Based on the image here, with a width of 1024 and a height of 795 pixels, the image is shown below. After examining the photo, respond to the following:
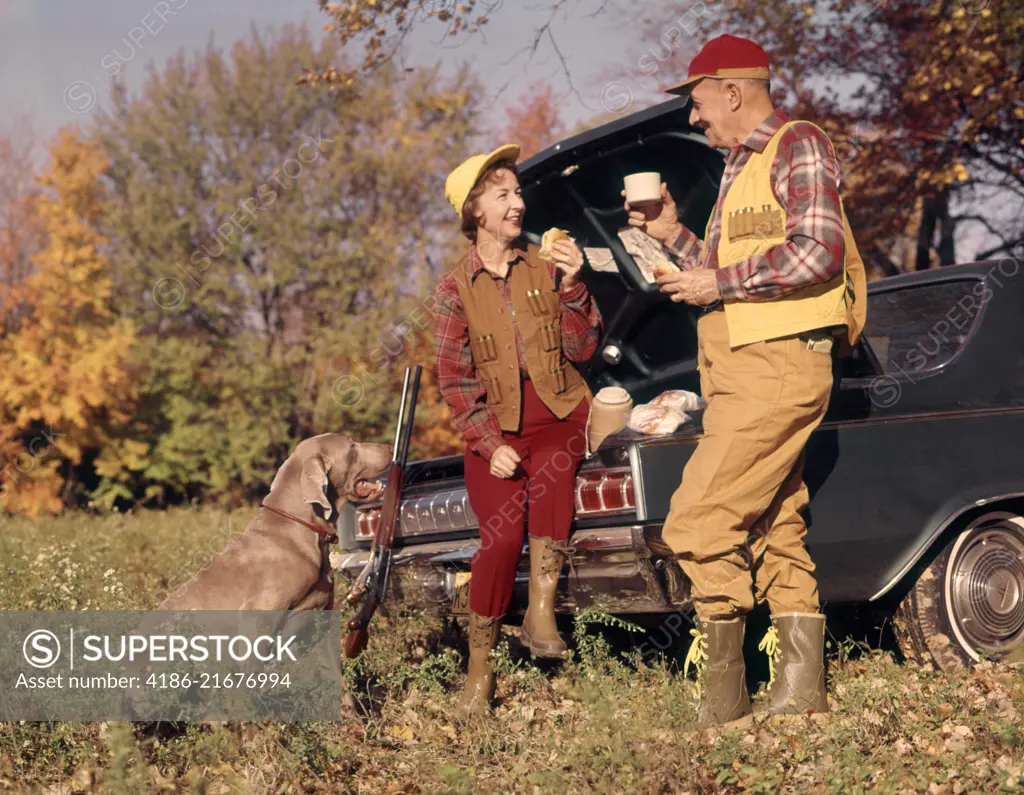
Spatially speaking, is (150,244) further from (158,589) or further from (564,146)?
(564,146)

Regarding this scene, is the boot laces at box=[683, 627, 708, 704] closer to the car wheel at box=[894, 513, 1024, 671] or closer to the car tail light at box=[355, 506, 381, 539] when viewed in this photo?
the car wheel at box=[894, 513, 1024, 671]

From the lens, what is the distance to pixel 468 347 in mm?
4863

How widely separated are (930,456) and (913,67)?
9576 mm

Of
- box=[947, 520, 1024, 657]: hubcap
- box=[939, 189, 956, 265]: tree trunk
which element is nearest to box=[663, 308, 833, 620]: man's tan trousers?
box=[947, 520, 1024, 657]: hubcap

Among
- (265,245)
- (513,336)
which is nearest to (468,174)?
(513,336)

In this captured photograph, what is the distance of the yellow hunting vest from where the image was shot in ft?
13.3

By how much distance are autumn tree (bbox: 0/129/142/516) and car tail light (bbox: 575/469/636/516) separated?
12190 millimetres

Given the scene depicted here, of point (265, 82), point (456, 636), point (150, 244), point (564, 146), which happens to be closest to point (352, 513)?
point (456, 636)

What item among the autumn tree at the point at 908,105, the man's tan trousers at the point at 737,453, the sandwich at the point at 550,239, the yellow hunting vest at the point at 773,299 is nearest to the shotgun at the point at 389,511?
the sandwich at the point at 550,239

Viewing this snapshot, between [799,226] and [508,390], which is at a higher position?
[799,226]

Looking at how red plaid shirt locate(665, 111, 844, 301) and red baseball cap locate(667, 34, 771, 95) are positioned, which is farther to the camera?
red baseball cap locate(667, 34, 771, 95)

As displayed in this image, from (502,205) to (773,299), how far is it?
123 centimetres

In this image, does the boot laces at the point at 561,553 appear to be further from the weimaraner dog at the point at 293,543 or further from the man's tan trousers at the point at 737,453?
the weimaraner dog at the point at 293,543

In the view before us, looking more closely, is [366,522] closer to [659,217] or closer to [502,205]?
[502,205]
